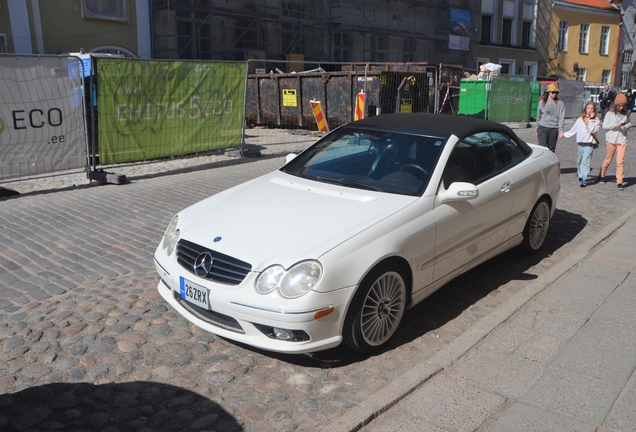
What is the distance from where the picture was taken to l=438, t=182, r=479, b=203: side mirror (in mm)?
4590

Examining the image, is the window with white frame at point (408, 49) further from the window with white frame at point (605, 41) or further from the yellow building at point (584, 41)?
the window with white frame at point (605, 41)

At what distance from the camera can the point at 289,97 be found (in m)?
19.2

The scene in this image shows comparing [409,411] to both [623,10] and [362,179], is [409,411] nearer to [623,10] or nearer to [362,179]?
[362,179]

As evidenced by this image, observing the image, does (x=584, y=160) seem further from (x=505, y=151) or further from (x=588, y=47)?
(x=588, y=47)

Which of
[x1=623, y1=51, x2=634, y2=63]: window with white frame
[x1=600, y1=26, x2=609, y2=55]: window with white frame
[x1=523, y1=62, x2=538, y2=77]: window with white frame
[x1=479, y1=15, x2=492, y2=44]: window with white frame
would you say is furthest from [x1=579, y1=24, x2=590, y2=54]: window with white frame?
[x1=479, y1=15, x2=492, y2=44]: window with white frame

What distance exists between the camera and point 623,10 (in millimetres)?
48438

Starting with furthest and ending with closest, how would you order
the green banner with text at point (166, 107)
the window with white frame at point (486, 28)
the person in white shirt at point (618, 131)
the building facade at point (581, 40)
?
the building facade at point (581, 40), the window with white frame at point (486, 28), the green banner with text at point (166, 107), the person in white shirt at point (618, 131)

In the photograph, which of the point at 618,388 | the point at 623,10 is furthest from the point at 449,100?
the point at 623,10

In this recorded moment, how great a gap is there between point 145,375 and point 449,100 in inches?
681

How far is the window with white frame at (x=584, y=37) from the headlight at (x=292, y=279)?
48.9 meters

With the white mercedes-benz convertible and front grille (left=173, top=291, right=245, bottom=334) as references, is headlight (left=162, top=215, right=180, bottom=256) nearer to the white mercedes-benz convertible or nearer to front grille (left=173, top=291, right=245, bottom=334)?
the white mercedes-benz convertible

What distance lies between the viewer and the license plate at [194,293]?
391cm

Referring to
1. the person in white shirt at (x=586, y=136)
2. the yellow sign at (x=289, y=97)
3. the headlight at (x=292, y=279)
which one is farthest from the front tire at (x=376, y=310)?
the yellow sign at (x=289, y=97)

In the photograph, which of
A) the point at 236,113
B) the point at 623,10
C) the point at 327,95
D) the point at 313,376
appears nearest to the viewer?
the point at 313,376
